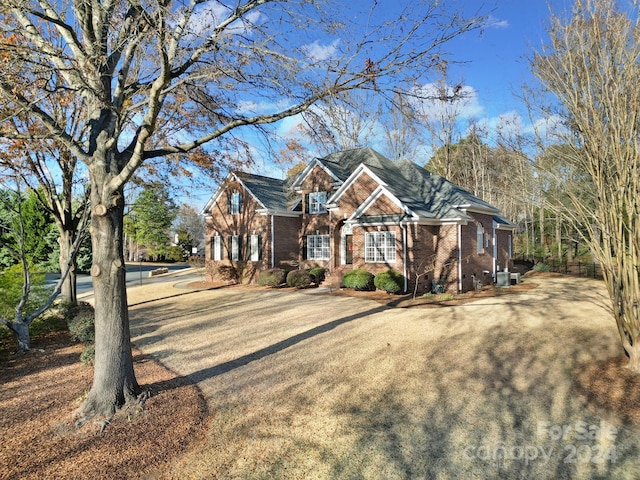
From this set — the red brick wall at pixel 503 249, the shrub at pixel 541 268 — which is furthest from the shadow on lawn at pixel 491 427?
the shrub at pixel 541 268

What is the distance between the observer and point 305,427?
5141 mm

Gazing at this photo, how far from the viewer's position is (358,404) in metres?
5.82

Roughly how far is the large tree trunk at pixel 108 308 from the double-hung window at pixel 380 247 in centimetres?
1397

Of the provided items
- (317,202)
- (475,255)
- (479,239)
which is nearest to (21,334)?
(317,202)

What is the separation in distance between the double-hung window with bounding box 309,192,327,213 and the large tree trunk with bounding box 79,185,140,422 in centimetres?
1853

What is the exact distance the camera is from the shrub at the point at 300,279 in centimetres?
2127

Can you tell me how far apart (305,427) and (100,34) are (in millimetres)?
6587

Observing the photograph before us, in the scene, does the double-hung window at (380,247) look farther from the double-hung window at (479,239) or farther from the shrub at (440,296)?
the double-hung window at (479,239)

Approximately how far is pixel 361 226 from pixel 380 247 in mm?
1410

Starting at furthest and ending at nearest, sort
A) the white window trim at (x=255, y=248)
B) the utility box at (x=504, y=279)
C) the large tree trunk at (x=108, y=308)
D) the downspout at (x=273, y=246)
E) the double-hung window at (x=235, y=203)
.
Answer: the double-hung window at (x=235, y=203)
the white window trim at (x=255, y=248)
the downspout at (x=273, y=246)
the utility box at (x=504, y=279)
the large tree trunk at (x=108, y=308)

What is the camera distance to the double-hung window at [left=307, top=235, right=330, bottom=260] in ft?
78.9

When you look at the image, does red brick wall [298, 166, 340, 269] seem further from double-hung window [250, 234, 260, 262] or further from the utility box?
the utility box

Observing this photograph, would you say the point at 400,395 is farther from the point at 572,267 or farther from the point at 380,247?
the point at 572,267

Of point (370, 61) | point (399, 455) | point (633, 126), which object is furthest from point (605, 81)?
point (399, 455)
